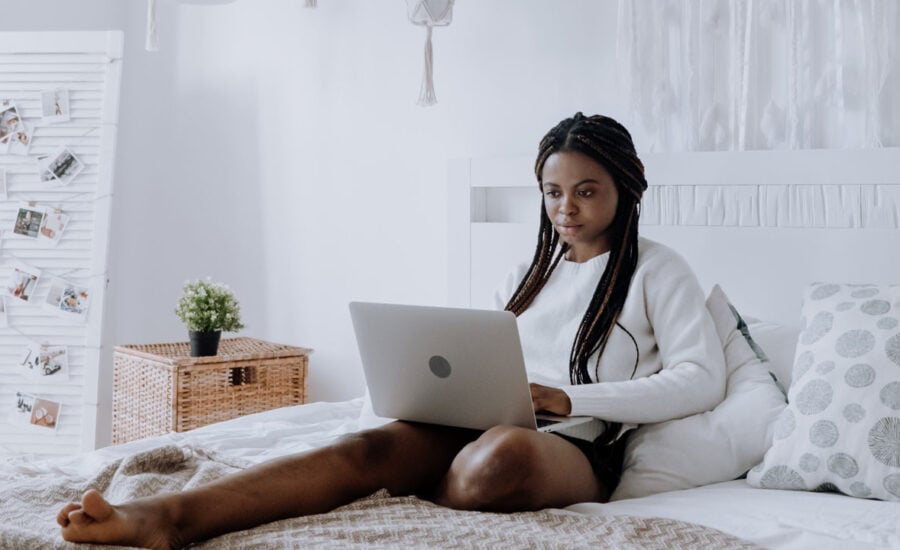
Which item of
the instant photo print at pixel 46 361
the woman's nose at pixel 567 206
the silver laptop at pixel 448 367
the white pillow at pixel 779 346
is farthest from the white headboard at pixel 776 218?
the instant photo print at pixel 46 361

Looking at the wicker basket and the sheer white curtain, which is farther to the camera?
the wicker basket

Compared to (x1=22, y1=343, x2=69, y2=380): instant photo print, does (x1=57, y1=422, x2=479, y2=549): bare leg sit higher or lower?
lower

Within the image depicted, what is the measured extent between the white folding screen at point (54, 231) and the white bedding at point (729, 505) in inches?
45.7

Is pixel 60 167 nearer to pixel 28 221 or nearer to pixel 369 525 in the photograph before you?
pixel 28 221

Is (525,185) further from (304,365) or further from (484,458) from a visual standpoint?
(484,458)

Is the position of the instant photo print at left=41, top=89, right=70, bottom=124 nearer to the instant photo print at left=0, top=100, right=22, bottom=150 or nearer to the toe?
the instant photo print at left=0, top=100, right=22, bottom=150

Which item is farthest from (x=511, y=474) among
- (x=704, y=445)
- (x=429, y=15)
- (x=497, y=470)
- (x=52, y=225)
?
(x=52, y=225)

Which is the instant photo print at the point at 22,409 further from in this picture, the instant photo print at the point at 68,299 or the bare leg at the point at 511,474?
the bare leg at the point at 511,474

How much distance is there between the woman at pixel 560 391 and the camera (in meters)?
1.39

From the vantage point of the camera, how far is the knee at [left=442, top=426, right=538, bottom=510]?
147 cm

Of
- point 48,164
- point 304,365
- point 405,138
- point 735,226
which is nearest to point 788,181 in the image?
point 735,226

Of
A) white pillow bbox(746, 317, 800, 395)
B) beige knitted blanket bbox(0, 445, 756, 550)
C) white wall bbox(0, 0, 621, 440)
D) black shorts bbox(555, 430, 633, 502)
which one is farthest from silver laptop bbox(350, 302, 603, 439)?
white wall bbox(0, 0, 621, 440)

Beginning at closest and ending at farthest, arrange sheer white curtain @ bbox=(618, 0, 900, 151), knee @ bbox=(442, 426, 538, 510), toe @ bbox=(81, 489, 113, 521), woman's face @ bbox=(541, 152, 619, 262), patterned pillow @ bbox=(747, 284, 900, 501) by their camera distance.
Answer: toe @ bbox=(81, 489, 113, 521) → knee @ bbox=(442, 426, 538, 510) → patterned pillow @ bbox=(747, 284, 900, 501) → woman's face @ bbox=(541, 152, 619, 262) → sheer white curtain @ bbox=(618, 0, 900, 151)

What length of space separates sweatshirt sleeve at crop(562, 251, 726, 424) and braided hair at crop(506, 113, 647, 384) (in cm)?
6
